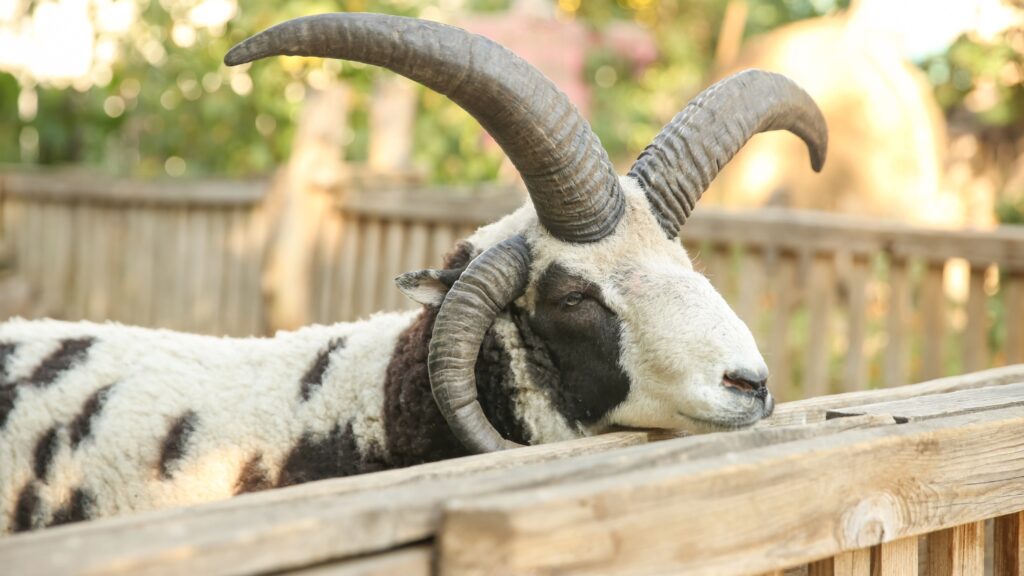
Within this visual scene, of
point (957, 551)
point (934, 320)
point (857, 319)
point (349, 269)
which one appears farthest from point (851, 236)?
point (957, 551)

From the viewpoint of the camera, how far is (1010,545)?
244 centimetres

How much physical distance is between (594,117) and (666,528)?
45.2 ft

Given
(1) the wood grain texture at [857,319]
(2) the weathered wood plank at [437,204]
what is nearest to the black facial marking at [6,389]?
(2) the weathered wood plank at [437,204]

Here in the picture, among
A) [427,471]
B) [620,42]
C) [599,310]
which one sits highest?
[620,42]

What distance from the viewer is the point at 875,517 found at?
2.00 meters

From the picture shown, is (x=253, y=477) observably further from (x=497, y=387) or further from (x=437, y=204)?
(x=437, y=204)

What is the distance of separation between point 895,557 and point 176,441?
1916 millimetres

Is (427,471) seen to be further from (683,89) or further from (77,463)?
(683,89)

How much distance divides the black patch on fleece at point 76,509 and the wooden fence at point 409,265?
1932mm

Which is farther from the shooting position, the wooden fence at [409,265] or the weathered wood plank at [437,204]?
the weathered wood plank at [437,204]

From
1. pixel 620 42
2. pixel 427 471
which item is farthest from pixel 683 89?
pixel 427 471

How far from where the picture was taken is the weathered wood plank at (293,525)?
1.33 meters

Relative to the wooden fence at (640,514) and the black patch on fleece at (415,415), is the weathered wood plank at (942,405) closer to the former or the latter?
the wooden fence at (640,514)

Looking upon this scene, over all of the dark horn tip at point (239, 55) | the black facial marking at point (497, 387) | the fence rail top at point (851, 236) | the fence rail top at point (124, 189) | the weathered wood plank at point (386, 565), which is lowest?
the weathered wood plank at point (386, 565)
